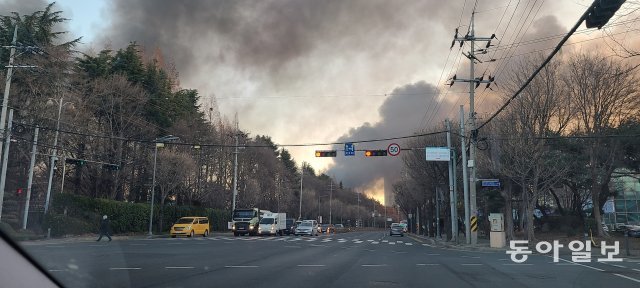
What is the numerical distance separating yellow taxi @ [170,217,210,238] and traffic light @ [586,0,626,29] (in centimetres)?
3793

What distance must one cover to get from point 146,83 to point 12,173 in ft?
64.1

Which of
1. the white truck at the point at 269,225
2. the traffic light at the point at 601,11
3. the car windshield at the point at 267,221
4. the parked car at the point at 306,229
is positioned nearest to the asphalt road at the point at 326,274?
the traffic light at the point at 601,11

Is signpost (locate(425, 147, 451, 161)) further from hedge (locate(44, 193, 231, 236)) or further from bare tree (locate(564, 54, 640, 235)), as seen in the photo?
hedge (locate(44, 193, 231, 236))

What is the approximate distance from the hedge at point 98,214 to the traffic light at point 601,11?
103ft

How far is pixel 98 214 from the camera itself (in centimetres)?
3953

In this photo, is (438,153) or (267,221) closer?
(438,153)

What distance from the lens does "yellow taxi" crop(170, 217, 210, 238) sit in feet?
139

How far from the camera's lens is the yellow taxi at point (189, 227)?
4238cm

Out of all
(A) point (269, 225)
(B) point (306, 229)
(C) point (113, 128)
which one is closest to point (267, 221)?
(A) point (269, 225)

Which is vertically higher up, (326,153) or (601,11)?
(326,153)

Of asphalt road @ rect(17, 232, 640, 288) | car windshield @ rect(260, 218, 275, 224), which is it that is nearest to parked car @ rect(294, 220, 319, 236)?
car windshield @ rect(260, 218, 275, 224)

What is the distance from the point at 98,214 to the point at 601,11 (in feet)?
127

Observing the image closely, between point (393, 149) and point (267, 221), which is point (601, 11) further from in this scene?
point (267, 221)

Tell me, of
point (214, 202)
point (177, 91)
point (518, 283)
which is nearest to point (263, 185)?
point (214, 202)
